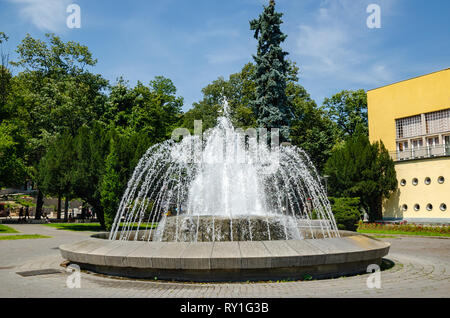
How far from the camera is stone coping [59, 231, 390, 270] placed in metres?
6.67

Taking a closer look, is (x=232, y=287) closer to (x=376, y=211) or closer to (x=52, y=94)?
(x=376, y=211)

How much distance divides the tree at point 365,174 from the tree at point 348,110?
15.8m

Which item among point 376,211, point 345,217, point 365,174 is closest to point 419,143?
point 365,174

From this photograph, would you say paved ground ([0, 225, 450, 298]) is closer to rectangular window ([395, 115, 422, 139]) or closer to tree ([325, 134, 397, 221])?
tree ([325, 134, 397, 221])

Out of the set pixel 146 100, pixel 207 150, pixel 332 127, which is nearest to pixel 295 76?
pixel 332 127

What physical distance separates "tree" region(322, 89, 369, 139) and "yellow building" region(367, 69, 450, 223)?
14018 mm

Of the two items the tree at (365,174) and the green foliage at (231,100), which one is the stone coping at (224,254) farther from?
the green foliage at (231,100)

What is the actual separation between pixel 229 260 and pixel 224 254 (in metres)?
0.19

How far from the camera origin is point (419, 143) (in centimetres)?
3044

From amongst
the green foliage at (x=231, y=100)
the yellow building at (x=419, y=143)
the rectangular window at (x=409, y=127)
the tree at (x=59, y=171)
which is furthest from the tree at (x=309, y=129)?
the tree at (x=59, y=171)

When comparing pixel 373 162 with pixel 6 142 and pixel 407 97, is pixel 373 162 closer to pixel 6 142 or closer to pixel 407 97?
pixel 407 97

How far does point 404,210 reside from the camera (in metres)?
30.0

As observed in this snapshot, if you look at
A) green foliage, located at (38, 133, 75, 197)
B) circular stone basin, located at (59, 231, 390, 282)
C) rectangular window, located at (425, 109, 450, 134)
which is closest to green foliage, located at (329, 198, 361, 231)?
rectangular window, located at (425, 109, 450, 134)

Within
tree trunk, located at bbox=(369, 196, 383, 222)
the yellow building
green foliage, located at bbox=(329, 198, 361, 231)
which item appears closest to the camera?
green foliage, located at bbox=(329, 198, 361, 231)
